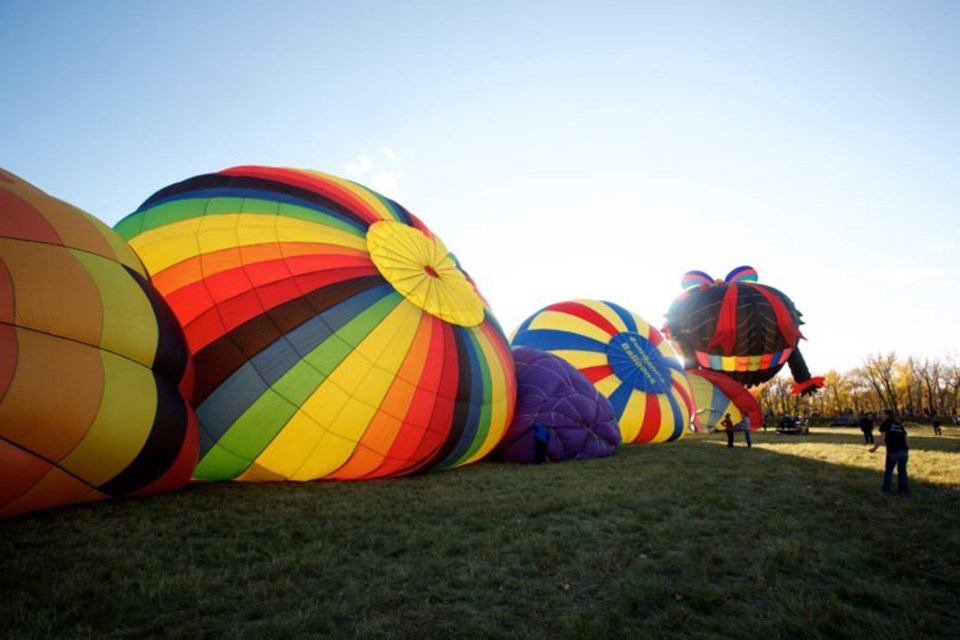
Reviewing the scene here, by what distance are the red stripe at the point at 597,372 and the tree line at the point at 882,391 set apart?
4753 cm

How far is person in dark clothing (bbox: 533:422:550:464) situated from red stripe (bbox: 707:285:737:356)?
47.0 ft

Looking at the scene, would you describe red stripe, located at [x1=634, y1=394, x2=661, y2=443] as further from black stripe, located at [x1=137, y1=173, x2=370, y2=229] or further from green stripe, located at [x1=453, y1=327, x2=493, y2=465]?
black stripe, located at [x1=137, y1=173, x2=370, y2=229]

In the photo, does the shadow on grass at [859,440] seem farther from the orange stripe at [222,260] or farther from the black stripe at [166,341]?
the black stripe at [166,341]

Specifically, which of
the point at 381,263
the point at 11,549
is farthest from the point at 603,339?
the point at 11,549

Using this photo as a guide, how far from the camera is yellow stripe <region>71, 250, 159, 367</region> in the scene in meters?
5.17

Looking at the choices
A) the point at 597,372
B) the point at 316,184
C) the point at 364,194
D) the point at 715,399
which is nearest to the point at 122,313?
the point at 316,184

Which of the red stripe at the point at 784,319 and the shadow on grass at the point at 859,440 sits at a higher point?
the red stripe at the point at 784,319

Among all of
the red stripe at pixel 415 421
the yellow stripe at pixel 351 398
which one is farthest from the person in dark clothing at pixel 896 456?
the yellow stripe at pixel 351 398

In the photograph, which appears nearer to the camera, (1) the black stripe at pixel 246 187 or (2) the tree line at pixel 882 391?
(1) the black stripe at pixel 246 187

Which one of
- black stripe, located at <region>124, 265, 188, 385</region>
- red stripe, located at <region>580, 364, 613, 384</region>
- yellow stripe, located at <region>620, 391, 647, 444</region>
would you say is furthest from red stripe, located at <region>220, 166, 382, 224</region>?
yellow stripe, located at <region>620, 391, 647, 444</region>

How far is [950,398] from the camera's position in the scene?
57000 millimetres

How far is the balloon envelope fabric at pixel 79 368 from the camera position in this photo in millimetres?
4316

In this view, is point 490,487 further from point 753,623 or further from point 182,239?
point 182,239

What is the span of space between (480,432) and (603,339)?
7536mm
